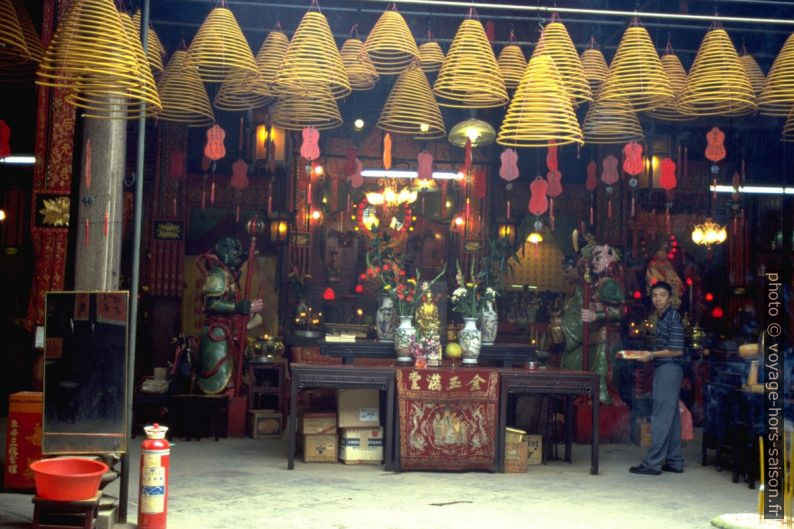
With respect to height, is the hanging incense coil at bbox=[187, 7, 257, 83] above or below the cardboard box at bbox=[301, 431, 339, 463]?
above

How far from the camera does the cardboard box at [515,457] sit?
812 centimetres

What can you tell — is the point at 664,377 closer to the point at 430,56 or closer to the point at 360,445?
the point at 360,445

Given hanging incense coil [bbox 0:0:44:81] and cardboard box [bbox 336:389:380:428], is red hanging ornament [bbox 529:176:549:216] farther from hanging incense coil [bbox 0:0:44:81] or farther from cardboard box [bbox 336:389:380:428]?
hanging incense coil [bbox 0:0:44:81]

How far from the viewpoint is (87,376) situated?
18.0ft

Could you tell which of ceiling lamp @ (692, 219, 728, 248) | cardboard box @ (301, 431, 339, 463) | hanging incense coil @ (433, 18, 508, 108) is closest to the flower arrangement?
cardboard box @ (301, 431, 339, 463)

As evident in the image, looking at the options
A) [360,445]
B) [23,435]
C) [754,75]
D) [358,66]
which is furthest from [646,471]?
[23,435]

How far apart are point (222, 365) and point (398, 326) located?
2.31 meters

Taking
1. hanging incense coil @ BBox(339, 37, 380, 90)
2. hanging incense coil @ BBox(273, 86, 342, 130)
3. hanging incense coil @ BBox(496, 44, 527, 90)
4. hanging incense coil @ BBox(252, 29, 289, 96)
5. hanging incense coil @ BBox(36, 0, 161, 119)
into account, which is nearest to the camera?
hanging incense coil @ BBox(36, 0, 161, 119)

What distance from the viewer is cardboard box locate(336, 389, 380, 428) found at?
27.5 ft

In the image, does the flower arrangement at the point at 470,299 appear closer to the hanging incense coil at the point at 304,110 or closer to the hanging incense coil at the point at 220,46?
the hanging incense coil at the point at 304,110

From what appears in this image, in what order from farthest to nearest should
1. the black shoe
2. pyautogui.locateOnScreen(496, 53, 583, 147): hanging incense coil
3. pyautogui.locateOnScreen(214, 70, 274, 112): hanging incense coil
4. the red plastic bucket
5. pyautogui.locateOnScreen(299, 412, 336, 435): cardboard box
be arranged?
pyautogui.locateOnScreen(299, 412, 336, 435): cardboard box < the black shoe < pyautogui.locateOnScreen(214, 70, 274, 112): hanging incense coil < pyautogui.locateOnScreen(496, 53, 583, 147): hanging incense coil < the red plastic bucket

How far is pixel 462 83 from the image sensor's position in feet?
20.4

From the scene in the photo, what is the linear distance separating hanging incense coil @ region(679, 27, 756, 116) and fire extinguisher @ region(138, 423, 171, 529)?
4.09 metres

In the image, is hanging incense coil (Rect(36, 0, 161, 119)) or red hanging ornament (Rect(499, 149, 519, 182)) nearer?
hanging incense coil (Rect(36, 0, 161, 119))
